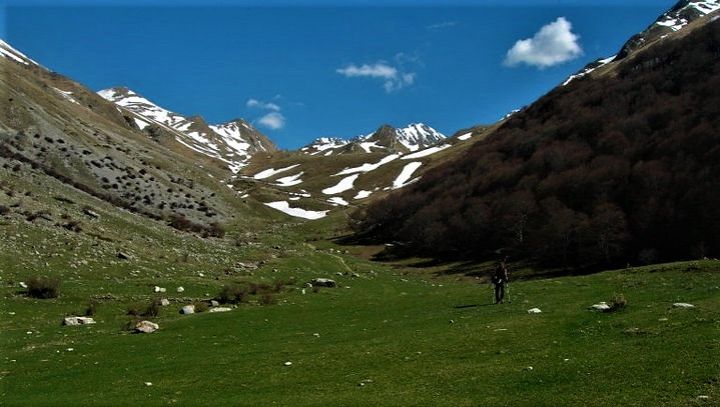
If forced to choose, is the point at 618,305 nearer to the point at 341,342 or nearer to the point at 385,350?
the point at 385,350

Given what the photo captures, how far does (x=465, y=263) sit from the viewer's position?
93062mm

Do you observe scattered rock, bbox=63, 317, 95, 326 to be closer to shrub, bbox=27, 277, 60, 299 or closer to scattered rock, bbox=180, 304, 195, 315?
shrub, bbox=27, 277, 60, 299

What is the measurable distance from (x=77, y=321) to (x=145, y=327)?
16.8ft

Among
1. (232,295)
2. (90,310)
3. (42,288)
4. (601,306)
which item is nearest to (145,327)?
(90,310)

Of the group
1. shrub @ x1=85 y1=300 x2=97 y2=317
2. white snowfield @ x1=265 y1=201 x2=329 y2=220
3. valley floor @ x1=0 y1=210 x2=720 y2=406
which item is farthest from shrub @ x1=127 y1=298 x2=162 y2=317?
white snowfield @ x1=265 y1=201 x2=329 y2=220

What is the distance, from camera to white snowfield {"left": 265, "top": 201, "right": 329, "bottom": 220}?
18375cm

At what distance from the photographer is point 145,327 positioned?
103ft

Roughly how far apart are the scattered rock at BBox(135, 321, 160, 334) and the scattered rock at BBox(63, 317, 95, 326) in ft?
12.5

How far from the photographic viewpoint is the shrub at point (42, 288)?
36.9 metres

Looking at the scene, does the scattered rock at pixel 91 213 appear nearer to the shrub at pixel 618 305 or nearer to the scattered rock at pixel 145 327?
the scattered rock at pixel 145 327

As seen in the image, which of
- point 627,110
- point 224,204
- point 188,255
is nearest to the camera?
point 188,255

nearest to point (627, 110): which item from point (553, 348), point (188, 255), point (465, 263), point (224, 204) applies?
point (465, 263)

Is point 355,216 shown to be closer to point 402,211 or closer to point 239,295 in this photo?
point 402,211

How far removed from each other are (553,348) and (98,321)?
90.8ft
